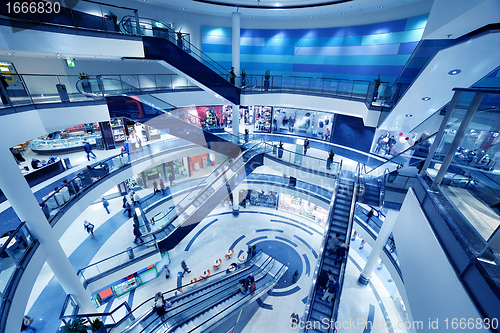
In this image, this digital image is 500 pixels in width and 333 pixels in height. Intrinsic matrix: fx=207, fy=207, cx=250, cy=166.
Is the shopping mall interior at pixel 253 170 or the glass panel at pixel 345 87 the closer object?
the shopping mall interior at pixel 253 170

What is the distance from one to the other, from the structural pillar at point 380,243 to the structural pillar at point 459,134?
4.81 metres

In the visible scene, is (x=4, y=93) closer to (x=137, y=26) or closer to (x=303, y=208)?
(x=137, y=26)

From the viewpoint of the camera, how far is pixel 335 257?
A: 7379 millimetres

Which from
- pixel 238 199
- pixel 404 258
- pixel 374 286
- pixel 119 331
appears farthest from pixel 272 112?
pixel 119 331

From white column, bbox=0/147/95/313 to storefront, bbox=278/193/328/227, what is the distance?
13057 mm

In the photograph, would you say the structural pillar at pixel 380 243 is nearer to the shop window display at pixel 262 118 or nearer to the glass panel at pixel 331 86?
the glass panel at pixel 331 86

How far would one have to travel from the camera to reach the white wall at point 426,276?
9.07 ft

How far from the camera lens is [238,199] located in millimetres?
16125

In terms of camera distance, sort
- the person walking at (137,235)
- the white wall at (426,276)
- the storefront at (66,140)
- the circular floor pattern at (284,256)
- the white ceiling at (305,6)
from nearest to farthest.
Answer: the white wall at (426,276)
the person walking at (137,235)
the white ceiling at (305,6)
the circular floor pattern at (284,256)
the storefront at (66,140)

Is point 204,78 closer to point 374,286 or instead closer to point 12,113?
point 12,113

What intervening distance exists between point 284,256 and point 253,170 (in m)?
5.62

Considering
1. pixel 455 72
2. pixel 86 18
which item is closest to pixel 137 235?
pixel 86 18

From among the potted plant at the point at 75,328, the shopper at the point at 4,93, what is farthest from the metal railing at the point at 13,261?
the shopper at the point at 4,93

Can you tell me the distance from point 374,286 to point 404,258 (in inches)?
333
